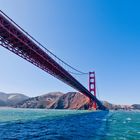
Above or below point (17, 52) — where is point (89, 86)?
above

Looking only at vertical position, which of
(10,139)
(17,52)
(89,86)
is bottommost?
(10,139)

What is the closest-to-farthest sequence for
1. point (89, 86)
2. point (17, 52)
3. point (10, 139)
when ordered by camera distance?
1. point (10, 139)
2. point (17, 52)
3. point (89, 86)

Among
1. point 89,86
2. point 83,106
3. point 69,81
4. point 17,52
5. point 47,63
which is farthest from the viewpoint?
point 83,106

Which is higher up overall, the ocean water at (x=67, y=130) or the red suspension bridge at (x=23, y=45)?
the red suspension bridge at (x=23, y=45)

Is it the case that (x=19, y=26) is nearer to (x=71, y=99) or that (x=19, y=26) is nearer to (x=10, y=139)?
(x=10, y=139)

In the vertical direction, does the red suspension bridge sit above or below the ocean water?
above

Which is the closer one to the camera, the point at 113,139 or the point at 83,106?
the point at 113,139

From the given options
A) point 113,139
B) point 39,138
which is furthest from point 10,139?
point 113,139

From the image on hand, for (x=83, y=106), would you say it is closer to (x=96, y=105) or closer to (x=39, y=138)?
(x=96, y=105)

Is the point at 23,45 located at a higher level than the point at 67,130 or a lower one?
higher
